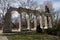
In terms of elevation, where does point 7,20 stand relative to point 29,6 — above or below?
below

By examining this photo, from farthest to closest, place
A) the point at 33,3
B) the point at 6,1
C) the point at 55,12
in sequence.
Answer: the point at 55,12 → the point at 33,3 → the point at 6,1

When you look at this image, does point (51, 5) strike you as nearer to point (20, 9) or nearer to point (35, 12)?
point (35, 12)

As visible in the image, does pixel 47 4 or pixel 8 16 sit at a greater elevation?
pixel 47 4

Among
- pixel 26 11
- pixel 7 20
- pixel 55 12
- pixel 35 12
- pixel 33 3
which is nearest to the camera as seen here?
pixel 7 20

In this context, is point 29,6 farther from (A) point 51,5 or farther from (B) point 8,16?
Result: (A) point 51,5

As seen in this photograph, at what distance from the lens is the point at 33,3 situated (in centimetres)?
3709

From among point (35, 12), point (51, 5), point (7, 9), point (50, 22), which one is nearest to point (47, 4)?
point (51, 5)

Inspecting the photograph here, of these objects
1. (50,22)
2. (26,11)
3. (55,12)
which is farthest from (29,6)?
(55,12)

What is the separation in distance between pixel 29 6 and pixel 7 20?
10367 mm

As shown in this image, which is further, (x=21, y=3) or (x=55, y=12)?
(x=55, y=12)

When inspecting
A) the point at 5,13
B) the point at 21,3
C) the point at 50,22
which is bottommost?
the point at 50,22

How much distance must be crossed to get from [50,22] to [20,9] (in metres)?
11.7

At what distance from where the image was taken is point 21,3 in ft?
113

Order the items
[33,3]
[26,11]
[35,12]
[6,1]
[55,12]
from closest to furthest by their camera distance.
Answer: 1. [6,1]
2. [26,11]
3. [35,12]
4. [33,3]
5. [55,12]
